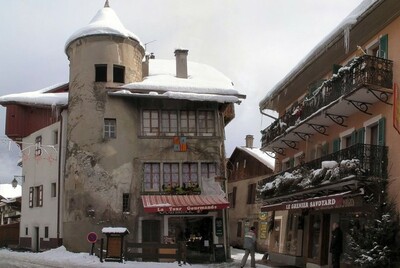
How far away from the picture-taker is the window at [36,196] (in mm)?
35953

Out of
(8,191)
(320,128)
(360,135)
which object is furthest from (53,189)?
(8,191)

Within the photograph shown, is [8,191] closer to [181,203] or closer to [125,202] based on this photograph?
[125,202]

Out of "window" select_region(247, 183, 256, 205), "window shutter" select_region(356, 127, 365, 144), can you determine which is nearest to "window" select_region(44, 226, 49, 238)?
"window" select_region(247, 183, 256, 205)

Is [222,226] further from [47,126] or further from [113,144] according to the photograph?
[47,126]

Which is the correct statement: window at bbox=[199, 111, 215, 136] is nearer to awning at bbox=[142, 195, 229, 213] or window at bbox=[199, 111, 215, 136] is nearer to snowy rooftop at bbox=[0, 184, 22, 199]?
awning at bbox=[142, 195, 229, 213]

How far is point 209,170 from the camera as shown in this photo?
3184 centimetres

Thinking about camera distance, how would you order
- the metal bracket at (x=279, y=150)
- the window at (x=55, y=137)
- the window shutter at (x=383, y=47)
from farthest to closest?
1. the window at (x=55, y=137)
2. the metal bracket at (x=279, y=150)
3. the window shutter at (x=383, y=47)

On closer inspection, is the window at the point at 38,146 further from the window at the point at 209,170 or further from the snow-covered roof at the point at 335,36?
the snow-covered roof at the point at 335,36

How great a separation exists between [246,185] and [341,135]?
26925 millimetres

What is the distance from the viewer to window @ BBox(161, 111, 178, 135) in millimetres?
31797

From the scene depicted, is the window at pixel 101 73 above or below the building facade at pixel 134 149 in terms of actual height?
above

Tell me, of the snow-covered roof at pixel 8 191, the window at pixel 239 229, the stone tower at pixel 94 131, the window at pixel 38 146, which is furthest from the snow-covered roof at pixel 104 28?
the snow-covered roof at pixel 8 191

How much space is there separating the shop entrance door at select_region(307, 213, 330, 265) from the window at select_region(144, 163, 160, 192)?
9984 mm

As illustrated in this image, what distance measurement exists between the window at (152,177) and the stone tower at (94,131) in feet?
3.12
